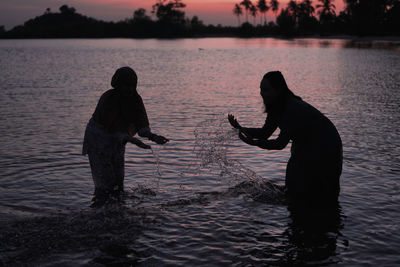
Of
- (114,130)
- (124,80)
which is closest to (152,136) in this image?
(114,130)

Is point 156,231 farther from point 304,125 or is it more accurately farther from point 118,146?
point 304,125

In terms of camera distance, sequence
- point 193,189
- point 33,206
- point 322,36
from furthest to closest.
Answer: point 322,36
point 193,189
point 33,206

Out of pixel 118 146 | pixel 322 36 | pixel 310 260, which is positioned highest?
pixel 322 36

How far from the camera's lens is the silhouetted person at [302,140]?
5383 mm

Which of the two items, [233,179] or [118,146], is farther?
[233,179]

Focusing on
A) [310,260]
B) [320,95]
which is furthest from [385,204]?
[320,95]

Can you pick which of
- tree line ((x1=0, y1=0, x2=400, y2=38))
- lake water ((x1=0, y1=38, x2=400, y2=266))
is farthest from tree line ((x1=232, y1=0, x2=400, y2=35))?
lake water ((x1=0, y1=38, x2=400, y2=266))

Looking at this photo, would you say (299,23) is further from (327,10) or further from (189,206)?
(189,206)

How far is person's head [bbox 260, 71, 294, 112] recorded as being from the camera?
5375 mm

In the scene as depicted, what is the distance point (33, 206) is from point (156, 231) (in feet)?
8.11

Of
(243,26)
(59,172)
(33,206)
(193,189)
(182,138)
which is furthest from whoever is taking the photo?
(243,26)

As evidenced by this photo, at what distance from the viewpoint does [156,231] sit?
6.14 m

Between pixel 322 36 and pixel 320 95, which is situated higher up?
pixel 322 36

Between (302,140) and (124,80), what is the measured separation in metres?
2.52
